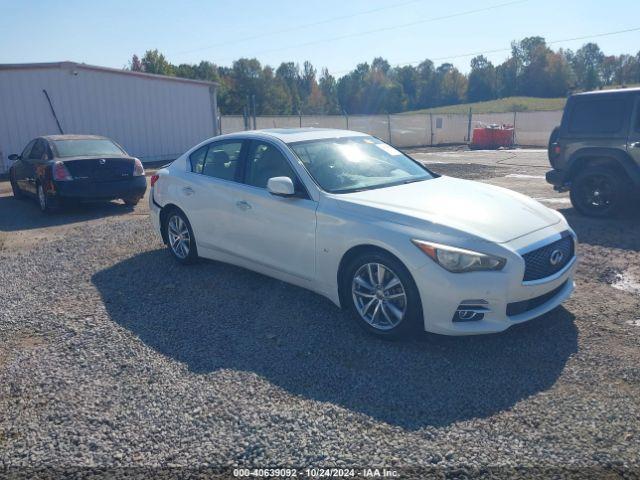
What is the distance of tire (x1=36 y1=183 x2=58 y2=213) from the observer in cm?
→ 991

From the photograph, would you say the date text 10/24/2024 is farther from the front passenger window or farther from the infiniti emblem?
the front passenger window

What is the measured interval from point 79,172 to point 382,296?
7.51m

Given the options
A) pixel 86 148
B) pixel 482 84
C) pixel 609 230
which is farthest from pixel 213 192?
pixel 482 84

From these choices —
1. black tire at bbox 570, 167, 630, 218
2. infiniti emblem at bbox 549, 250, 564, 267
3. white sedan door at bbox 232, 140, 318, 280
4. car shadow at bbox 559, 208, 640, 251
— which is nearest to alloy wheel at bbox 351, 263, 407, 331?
white sedan door at bbox 232, 140, 318, 280

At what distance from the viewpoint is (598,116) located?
8281mm

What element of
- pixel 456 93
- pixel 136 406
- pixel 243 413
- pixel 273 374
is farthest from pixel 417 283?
pixel 456 93

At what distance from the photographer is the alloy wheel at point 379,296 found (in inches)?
164

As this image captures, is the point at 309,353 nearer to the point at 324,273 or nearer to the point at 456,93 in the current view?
the point at 324,273

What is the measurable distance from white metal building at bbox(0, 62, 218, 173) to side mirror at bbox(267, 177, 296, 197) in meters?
15.5

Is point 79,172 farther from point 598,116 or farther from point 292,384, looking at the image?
point 598,116

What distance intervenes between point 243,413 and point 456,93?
106866mm

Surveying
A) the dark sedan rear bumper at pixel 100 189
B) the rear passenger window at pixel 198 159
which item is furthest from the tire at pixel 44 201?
the rear passenger window at pixel 198 159

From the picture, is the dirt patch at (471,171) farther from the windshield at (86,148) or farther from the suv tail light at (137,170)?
the windshield at (86,148)

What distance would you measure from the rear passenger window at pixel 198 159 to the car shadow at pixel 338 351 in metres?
1.37
